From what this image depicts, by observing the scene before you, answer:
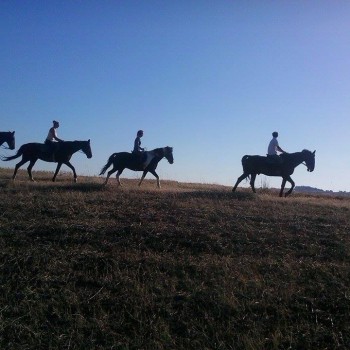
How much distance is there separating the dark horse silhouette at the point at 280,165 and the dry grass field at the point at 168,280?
10098mm

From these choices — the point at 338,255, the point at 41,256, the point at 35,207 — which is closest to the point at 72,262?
the point at 41,256

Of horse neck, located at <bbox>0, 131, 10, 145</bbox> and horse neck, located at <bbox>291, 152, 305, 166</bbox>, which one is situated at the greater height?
horse neck, located at <bbox>291, 152, 305, 166</bbox>

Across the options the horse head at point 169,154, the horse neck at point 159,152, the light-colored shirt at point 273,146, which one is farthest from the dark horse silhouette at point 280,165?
the horse neck at point 159,152

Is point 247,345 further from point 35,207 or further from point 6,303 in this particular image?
point 35,207

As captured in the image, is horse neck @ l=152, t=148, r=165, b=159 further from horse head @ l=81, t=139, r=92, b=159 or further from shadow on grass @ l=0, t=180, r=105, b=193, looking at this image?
shadow on grass @ l=0, t=180, r=105, b=193

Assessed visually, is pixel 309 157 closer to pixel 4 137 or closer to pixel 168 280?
pixel 4 137

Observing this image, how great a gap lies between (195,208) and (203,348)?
23.7 ft

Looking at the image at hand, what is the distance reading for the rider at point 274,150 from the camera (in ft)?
75.8

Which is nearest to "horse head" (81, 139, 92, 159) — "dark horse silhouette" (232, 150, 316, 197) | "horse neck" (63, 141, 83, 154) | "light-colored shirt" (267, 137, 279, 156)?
"horse neck" (63, 141, 83, 154)

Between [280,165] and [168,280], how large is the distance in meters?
15.4

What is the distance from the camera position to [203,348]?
7102mm

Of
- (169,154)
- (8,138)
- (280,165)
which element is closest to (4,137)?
(8,138)

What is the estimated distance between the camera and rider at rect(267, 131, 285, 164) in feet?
75.8

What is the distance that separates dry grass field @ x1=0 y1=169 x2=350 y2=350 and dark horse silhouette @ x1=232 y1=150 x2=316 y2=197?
33.1 ft
